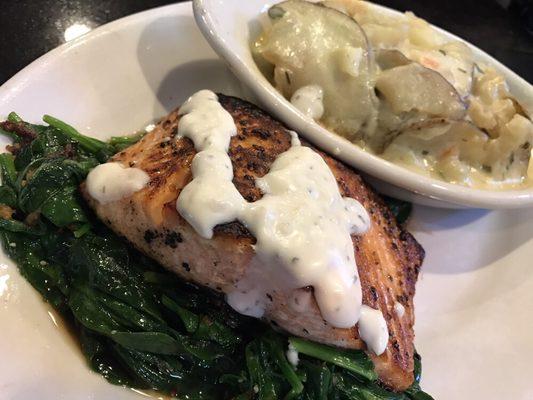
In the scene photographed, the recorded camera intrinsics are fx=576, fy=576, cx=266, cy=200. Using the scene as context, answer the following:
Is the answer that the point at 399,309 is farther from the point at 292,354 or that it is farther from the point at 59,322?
the point at 59,322

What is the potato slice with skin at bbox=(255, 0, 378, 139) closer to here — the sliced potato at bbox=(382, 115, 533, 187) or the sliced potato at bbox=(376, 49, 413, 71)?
the sliced potato at bbox=(376, 49, 413, 71)

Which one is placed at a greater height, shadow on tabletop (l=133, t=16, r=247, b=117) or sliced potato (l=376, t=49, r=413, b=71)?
sliced potato (l=376, t=49, r=413, b=71)

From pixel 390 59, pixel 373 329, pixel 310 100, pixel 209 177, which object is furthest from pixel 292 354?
pixel 390 59

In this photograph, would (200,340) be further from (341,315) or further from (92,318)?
(341,315)

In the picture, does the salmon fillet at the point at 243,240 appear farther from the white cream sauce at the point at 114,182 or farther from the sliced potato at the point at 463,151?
the sliced potato at the point at 463,151

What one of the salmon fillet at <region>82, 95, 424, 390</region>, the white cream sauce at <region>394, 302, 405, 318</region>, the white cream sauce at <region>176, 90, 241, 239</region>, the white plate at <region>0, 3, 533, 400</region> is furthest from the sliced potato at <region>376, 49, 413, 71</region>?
the white cream sauce at <region>394, 302, 405, 318</region>
